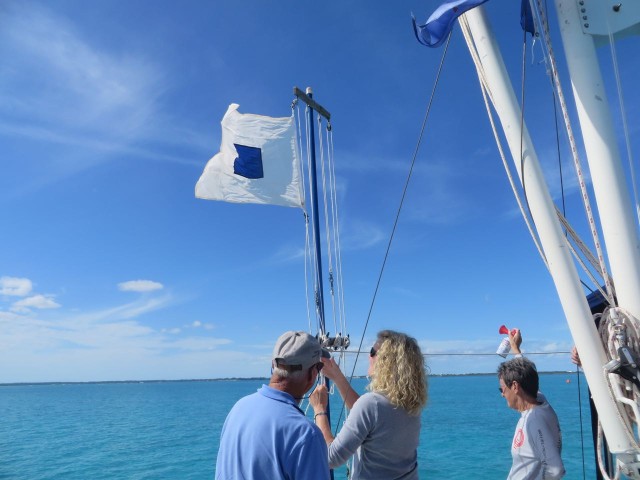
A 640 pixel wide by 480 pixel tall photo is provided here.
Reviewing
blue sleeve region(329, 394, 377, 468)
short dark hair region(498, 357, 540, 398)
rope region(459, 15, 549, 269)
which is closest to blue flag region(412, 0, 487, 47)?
rope region(459, 15, 549, 269)

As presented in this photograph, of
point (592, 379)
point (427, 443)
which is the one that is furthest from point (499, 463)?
point (592, 379)

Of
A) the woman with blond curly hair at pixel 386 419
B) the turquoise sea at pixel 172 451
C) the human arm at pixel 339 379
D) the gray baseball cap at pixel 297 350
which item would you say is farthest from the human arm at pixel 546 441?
the turquoise sea at pixel 172 451

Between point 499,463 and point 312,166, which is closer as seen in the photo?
point 312,166

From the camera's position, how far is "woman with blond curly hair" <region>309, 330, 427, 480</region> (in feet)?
8.22

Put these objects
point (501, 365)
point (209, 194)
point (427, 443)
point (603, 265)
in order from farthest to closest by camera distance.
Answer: point (427, 443) < point (209, 194) < point (501, 365) < point (603, 265)

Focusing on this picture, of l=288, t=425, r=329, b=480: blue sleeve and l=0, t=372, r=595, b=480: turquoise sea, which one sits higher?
l=288, t=425, r=329, b=480: blue sleeve

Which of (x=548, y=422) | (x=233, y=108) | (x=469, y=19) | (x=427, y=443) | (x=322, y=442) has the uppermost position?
(x=233, y=108)

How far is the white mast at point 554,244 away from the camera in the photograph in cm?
255

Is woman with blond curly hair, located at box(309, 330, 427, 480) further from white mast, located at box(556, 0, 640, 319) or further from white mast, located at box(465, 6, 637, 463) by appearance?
white mast, located at box(556, 0, 640, 319)

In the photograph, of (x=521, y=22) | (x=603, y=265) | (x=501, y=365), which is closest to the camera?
(x=603, y=265)

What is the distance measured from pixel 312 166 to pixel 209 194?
2116 mm

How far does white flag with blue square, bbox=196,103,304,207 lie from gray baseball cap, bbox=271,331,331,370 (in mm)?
4821

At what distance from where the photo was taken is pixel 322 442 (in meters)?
1.80

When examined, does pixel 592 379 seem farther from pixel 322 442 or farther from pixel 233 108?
pixel 233 108
